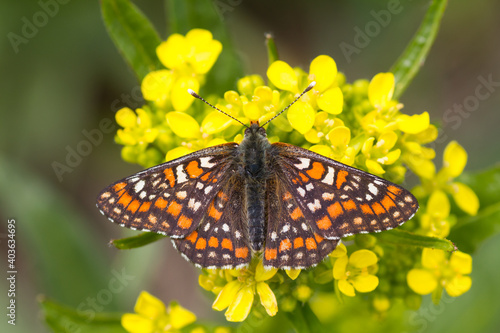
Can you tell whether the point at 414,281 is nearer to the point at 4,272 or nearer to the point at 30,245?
the point at 30,245

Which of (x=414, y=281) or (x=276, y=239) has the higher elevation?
(x=276, y=239)

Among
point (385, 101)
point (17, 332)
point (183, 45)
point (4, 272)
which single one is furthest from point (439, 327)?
point (4, 272)

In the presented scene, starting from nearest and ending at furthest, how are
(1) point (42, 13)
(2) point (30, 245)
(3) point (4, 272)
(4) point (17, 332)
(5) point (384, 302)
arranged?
(5) point (384, 302) < (2) point (30, 245) < (4) point (17, 332) < (1) point (42, 13) < (3) point (4, 272)

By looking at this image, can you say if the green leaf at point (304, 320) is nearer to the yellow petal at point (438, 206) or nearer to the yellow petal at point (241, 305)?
the yellow petal at point (241, 305)
